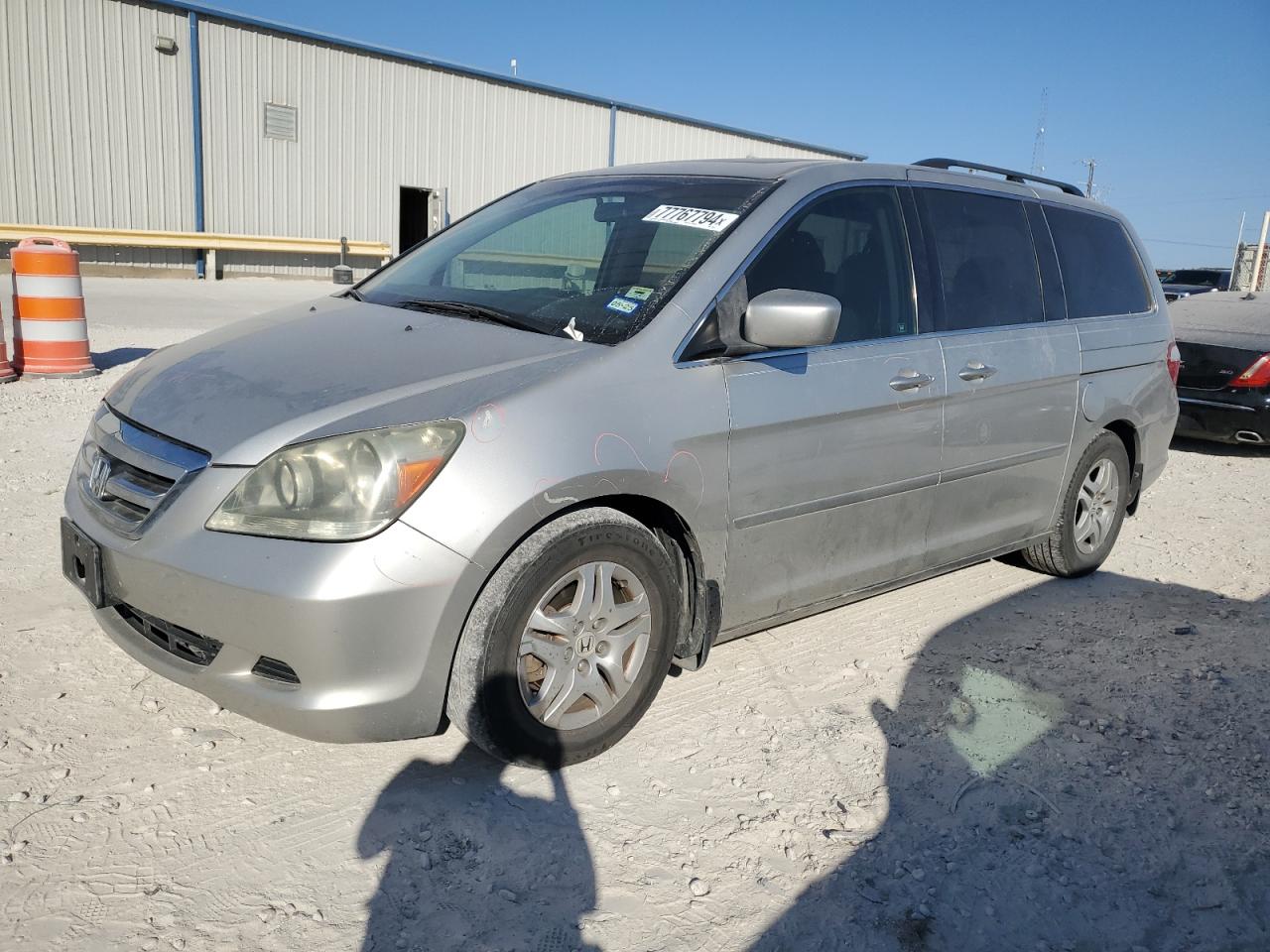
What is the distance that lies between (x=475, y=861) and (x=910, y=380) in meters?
2.26

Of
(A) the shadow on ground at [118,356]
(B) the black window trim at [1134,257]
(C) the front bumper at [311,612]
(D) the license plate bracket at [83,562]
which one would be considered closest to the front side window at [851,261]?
(B) the black window trim at [1134,257]

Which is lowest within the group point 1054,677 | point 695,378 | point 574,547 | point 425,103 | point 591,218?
point 1054,677

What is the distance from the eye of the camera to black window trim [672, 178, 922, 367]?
3107mm

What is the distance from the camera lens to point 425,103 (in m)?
22.1

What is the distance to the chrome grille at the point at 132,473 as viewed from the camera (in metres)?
2.64

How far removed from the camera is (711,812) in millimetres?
2801

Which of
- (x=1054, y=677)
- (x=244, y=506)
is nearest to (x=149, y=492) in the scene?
(x=244, y=506)

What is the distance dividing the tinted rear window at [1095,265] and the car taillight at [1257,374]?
3961 mm

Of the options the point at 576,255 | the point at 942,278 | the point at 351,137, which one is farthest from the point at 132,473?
the point at 351,137

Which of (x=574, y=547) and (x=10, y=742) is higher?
(x=574, y=547)

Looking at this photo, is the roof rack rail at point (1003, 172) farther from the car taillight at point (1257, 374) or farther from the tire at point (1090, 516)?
the car taillight at point (1257, 374)

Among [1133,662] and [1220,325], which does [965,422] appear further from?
[1220,325]

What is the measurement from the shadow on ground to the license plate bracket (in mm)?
6448

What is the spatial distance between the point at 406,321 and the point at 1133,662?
313cm
